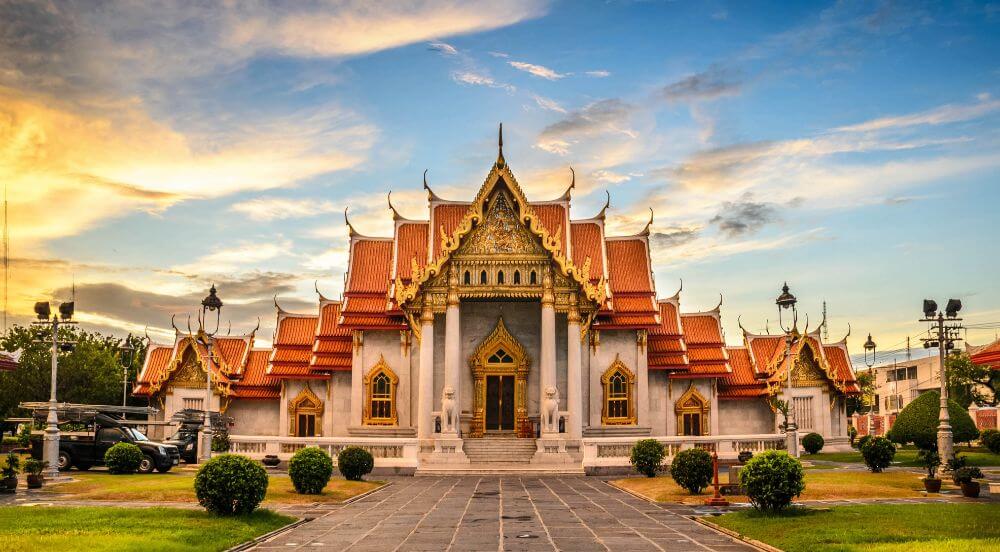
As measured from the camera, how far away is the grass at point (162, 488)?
2522cm

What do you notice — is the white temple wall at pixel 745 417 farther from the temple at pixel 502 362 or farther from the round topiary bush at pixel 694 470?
the round topiary bush at pixel 694 470

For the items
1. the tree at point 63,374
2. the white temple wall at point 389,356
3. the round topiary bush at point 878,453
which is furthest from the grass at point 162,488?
the tree at point 63,374

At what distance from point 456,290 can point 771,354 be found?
20.0 meters

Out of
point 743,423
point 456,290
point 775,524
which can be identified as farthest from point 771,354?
point 775,524

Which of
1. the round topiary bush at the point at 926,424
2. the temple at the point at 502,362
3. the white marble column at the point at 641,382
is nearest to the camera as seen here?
the temple at the point at 502,362

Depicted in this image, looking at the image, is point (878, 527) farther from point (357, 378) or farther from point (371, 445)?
point (357, 378)

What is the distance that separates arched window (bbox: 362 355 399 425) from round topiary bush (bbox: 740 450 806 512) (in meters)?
25.1

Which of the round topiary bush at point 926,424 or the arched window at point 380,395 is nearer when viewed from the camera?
the round topiary bush at point 926,424

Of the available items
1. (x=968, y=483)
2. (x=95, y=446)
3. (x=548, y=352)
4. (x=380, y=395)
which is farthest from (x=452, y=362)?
(x=968, y=483)

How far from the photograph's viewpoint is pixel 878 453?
34.1 metres

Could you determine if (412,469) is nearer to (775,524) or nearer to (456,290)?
(456,290)

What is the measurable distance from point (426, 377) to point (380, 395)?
201 inches

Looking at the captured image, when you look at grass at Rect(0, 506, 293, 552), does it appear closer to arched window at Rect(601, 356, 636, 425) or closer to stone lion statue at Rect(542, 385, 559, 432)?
stone lion statue at Rect(542, 385, 559, 432)

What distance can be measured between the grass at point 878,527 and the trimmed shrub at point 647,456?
447 inches
